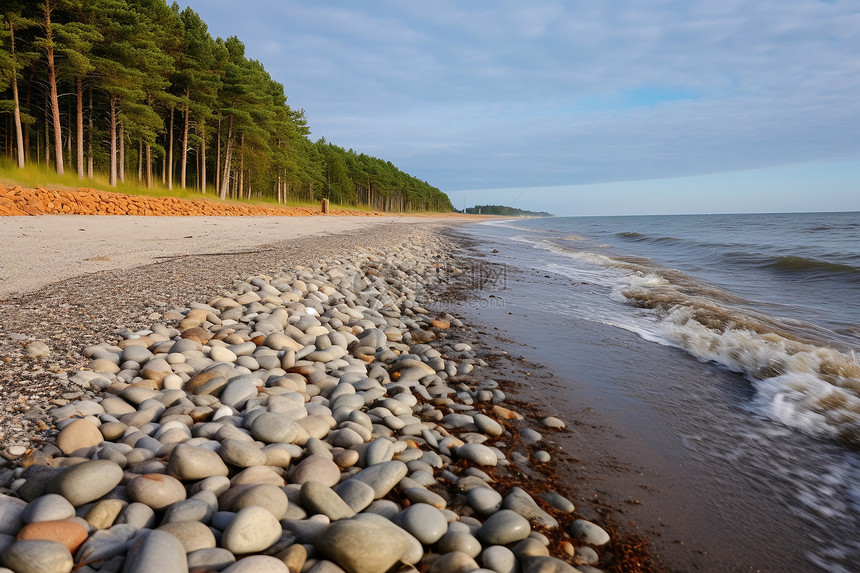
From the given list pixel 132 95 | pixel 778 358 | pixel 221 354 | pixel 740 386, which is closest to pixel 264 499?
pixel 221 354

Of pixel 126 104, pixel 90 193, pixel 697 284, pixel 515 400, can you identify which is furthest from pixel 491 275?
pixel 126 104

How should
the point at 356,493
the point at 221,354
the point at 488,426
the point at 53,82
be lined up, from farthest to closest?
the point at 53,82
the point at 221,354
the point at 488,426
the point at 356,493

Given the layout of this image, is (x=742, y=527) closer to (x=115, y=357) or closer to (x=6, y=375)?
(x=115, y=357)

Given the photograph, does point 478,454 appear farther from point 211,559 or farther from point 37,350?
point 37,350

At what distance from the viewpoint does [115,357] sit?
2.60 meters

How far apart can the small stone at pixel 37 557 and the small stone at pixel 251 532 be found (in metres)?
0.39

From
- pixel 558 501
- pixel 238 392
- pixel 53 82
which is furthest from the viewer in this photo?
pixel 53 82

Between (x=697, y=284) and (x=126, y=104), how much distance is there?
23.4 m

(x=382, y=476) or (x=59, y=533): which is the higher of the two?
(x=59, y=533)

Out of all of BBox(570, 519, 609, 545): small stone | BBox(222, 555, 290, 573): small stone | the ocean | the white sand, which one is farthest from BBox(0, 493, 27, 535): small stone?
the white sand

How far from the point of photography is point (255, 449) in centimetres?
186

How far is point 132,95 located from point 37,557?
79.3 ft

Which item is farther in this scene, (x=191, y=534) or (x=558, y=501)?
(x=558, y=501)

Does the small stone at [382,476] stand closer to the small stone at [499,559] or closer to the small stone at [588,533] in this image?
the small stone at [499,559]
